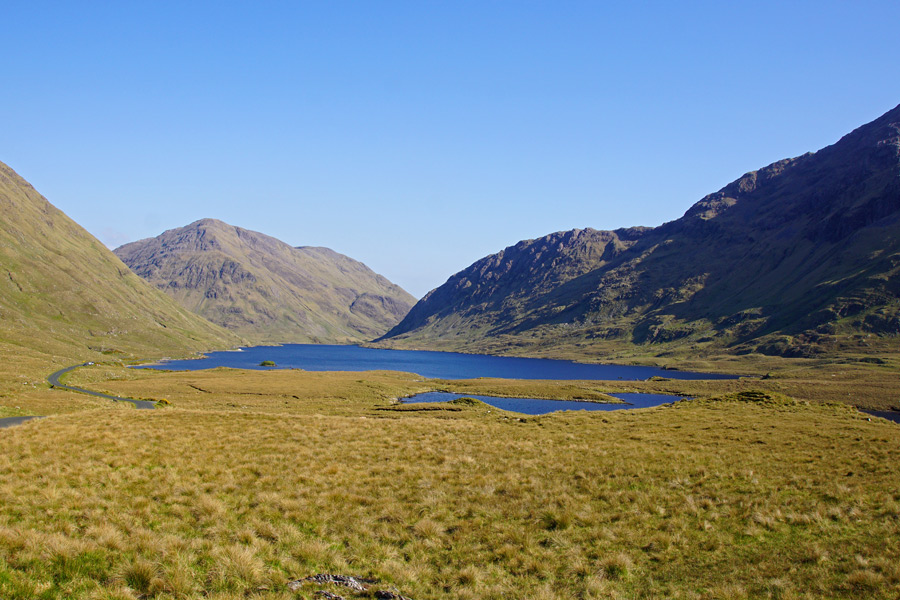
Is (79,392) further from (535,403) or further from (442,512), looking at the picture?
(535,403)

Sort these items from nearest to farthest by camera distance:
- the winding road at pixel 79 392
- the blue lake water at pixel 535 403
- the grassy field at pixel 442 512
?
1. the grassy field at pixel 442 512
2. the winding road at pixel 79 392
3. the blue lake water at pixel 535 403

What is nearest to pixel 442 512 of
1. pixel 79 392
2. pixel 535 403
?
pixel 79 392

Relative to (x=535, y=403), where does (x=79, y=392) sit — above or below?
above

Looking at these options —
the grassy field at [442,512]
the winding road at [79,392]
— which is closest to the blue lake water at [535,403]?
the winding road at [79,392]

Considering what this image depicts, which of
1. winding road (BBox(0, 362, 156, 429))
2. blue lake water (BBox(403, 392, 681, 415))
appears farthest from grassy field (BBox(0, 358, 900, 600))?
blue lake water (BBox(403, 392, 681, 415))

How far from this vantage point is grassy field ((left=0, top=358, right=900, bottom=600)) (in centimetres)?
1033

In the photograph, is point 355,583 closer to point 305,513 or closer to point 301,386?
point 305,513

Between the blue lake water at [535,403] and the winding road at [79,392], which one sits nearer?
the winding road at [79,392]

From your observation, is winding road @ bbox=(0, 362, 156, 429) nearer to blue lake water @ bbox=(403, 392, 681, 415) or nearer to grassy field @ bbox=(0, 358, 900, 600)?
grassy field @ bbox=(0, 358, 900, 600)

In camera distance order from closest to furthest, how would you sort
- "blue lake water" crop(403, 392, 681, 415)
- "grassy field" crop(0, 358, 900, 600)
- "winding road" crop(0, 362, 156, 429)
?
"grassy field" crop(0, 358, 900, 600) < "winding road" crop(0, 362, 156, 429) < "blue lake water" crop(403, 392, 681, 415)

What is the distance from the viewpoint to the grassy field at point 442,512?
33.9 ft

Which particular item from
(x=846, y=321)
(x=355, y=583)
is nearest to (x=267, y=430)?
(x=355, y=583)

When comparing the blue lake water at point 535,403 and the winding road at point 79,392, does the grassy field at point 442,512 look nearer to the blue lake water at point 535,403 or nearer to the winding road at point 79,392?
the winding road at point 79,392

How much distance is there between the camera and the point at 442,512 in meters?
14.7
